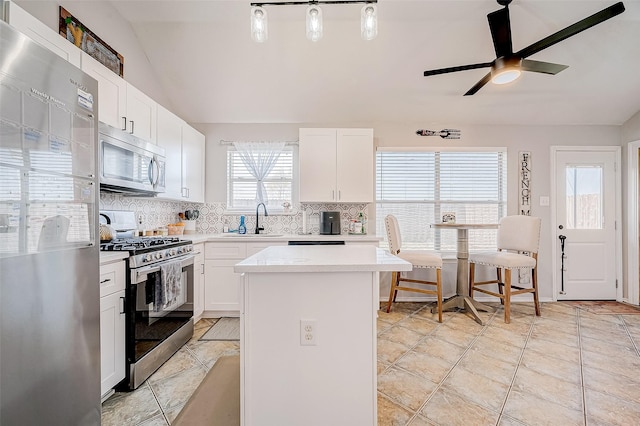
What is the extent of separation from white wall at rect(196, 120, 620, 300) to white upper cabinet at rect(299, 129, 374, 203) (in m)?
0.39

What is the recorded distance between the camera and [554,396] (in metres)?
1.77

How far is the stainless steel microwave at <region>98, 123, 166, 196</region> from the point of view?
192 centimetres

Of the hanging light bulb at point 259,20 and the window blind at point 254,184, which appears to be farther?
the window blind at point 254,184

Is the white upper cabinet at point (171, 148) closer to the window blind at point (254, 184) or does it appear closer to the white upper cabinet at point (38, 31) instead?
the window blind at point (254, 184)

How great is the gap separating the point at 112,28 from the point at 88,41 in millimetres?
446

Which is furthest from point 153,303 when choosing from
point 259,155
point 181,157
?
point 259,155

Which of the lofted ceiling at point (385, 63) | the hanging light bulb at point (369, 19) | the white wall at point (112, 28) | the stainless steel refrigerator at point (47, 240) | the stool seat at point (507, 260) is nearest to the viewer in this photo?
the stainless steel refrigerator at point (47, 240)

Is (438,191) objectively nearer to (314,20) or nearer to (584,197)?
(584,197)

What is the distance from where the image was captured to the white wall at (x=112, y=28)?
1911mm

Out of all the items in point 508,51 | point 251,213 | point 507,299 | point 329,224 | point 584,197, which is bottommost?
point 507,299

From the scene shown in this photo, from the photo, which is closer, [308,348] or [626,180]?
[308,348]

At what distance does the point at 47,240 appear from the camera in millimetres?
1120

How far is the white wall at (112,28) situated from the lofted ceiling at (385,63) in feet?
0.31

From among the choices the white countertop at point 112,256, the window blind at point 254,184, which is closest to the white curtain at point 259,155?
the window blind at point 254,184
